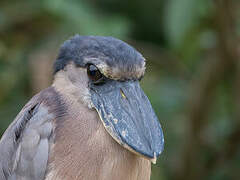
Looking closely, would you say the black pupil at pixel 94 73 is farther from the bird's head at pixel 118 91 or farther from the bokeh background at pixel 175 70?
the bokeh background at pixel 175 70

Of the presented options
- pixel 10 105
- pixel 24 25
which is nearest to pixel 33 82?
pixel 10 105

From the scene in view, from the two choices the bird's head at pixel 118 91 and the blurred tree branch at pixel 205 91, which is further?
the blurred tree branch at pixel 205 91

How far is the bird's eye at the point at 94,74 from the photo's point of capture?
2.22m

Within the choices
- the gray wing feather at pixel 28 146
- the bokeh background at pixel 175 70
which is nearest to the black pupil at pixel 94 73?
the gray wing feather at pixel 28 146

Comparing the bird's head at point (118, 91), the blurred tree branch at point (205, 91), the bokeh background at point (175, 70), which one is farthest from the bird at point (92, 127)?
the blurred tree branch at point (205, 91)

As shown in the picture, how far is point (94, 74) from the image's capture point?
2.24m

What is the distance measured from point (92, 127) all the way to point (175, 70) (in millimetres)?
2021

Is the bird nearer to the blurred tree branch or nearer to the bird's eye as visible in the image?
the bird's eye

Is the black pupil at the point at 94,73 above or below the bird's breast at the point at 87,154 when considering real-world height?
above

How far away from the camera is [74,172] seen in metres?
2.17

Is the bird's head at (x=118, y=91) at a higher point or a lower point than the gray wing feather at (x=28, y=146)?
higher

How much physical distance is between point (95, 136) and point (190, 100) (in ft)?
5.65

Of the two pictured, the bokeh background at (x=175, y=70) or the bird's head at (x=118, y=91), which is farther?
the bokeh background at (x=175, y=70)

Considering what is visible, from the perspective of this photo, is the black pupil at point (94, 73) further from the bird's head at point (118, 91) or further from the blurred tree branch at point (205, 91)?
the blurred tree branch at point (205, 91)
